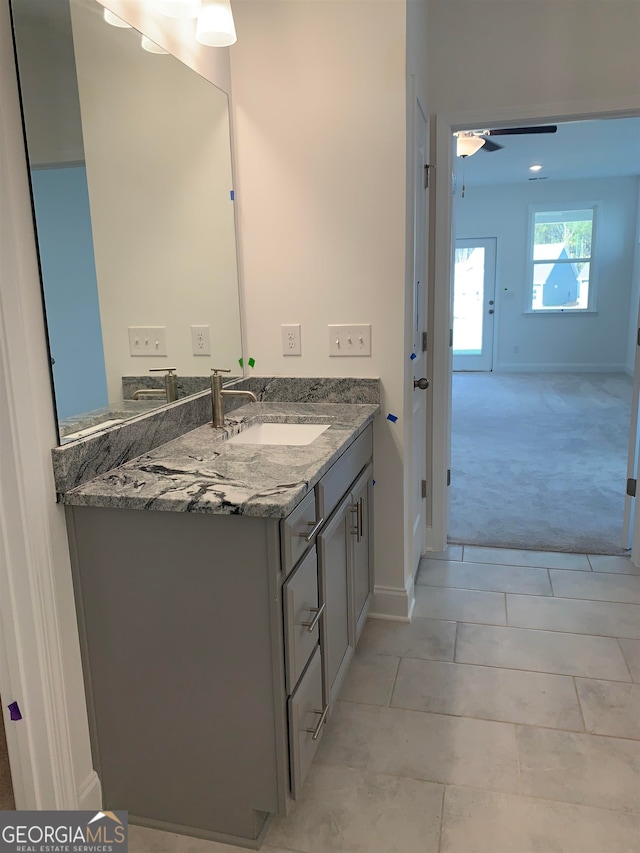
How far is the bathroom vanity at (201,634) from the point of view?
1397mm

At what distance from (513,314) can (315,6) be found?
7.69 meters

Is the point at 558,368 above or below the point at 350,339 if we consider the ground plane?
below

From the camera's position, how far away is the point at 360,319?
7.68ft

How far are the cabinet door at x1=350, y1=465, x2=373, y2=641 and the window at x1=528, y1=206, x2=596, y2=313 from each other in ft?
25.4

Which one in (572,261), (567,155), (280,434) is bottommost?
(280,434)

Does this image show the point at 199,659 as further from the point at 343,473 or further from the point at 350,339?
the point at 350,339

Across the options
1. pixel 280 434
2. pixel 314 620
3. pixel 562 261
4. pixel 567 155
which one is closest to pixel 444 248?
pixel 280 434

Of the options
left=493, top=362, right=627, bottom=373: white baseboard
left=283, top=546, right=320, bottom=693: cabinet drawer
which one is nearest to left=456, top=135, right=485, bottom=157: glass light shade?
left=283, top=546, right=320, bottom=693: cabinet drawer

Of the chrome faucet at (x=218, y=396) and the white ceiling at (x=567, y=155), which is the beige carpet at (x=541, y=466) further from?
the white ceiling at (x=567, y=155)

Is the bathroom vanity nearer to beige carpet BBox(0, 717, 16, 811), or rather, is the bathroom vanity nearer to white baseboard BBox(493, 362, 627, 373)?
beige carpet BBox(0, 717, 16, 811)

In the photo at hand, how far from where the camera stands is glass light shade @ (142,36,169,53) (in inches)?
71.5

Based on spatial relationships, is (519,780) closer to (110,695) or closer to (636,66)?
(110,695)

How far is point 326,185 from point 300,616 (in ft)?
5.09

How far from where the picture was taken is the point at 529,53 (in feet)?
8.72
